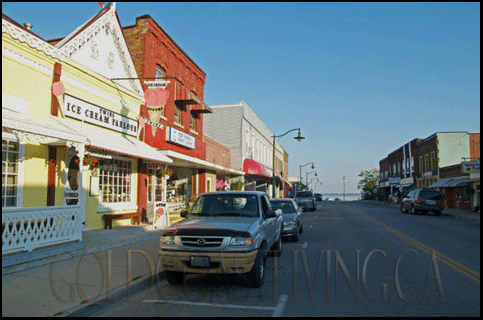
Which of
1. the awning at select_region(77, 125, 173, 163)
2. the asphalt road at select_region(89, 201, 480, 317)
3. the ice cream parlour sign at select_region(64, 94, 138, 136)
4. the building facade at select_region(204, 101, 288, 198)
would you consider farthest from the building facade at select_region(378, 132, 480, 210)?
the ice cream parlour sign at select_region(64, 94, 138, 136)

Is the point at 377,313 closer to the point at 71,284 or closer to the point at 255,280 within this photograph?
the point at 255,280

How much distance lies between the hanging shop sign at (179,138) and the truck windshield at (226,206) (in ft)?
30.1

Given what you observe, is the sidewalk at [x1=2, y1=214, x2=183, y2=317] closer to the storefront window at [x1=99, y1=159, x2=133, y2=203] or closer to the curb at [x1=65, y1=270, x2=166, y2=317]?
the curb at [x1=65, y1=270, x2=166, y2=317]

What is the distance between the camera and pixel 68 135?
377 inches

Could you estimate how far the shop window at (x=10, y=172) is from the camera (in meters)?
9.34

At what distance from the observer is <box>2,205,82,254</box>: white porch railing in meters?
7.61

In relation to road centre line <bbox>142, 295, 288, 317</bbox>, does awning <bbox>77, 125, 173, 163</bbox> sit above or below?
above

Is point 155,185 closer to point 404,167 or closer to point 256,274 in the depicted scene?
point 256,274

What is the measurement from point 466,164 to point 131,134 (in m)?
25.6

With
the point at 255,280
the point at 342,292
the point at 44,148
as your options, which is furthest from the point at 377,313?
the point at 44,148

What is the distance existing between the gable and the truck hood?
7.38m

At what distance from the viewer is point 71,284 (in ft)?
21.7

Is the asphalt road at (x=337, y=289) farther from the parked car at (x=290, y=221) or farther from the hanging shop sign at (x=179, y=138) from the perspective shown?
the hanging shop sign at (x=179, y=138)

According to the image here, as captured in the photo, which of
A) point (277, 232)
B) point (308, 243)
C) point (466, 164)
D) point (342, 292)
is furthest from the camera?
point (466, 164)
